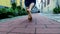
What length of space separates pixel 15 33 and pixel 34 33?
0.30 meters

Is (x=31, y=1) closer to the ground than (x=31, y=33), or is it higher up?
higher up

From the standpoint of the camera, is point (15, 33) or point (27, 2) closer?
point (15, 33)

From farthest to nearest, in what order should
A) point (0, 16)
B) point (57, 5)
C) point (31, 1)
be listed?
point (57, 5)
point (0, 16)
point (31, 1)

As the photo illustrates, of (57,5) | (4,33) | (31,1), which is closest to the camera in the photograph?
(4,33)

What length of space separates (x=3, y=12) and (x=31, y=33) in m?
4.01

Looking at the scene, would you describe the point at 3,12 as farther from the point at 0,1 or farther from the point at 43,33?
the point at 43,33

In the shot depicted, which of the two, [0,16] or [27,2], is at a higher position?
[27,2]

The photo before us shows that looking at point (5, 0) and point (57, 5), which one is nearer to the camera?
point (5, 0)

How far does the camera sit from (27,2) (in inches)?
189

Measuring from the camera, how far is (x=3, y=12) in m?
6.18

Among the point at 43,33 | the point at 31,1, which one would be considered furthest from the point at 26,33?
the point at 31,1

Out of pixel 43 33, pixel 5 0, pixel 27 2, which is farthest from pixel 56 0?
pixel 43 33

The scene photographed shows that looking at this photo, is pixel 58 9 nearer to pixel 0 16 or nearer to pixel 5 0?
pixel 5 0

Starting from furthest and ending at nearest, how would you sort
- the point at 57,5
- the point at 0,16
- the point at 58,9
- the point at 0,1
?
1. the point at 57,5
2. the point at 58,9
3. the point at 0,1
4. the point at 0,16
